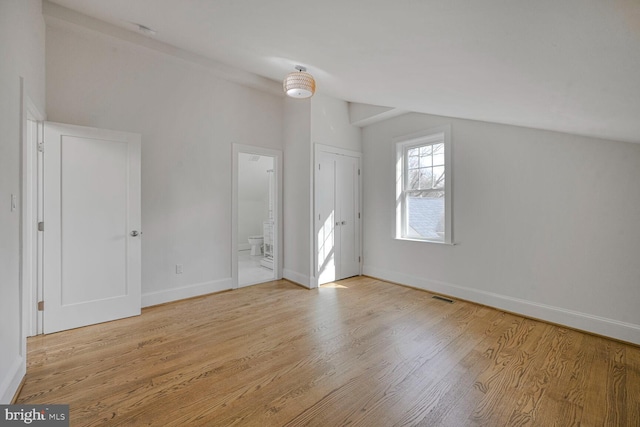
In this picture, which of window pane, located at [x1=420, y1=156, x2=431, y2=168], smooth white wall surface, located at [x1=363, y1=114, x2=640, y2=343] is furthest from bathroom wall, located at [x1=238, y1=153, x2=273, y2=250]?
smooth white wall surface, located at [x1=363, y1=114, x2=640, y2=343]

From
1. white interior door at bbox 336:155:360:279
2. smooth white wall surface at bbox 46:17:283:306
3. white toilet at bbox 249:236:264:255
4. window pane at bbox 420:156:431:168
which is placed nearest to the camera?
smooth white wall surface at bbox 46:17:283:306

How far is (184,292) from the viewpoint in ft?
11.4

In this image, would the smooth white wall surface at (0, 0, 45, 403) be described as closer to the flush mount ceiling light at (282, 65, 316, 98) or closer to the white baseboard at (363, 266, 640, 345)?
the flush mount ceiling light at (282, 65, 316, 98)

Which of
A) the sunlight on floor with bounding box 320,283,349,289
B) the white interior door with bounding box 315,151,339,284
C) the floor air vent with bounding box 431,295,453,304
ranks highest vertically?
the white interior door with bounding box 315,151,339,284

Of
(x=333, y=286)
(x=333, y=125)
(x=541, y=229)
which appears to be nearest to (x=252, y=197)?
(x=333, y=125)

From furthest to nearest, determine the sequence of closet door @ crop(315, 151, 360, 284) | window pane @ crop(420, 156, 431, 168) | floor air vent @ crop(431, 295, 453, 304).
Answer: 1. closet door @ crop(315, 151, 360, 284)
2. window pane @ crop(420, 156, 431, 168)
3. floor air vent @ crop(431, 295, 453, 304)

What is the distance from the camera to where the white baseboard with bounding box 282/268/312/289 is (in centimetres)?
398

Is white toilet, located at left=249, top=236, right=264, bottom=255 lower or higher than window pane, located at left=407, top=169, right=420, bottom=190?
lower

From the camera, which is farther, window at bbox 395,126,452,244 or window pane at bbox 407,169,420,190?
window pane at bbox 407,169,420,190

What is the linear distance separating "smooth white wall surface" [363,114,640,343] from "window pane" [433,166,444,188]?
20 cm

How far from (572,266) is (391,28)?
2.83m

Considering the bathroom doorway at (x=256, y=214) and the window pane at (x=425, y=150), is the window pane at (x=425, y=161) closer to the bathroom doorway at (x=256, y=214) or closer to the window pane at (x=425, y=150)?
the window pane at (x=425, y=150)

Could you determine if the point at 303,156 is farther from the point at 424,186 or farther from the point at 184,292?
the point at 184,292

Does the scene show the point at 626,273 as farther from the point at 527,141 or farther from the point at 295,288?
the point at 295,288
